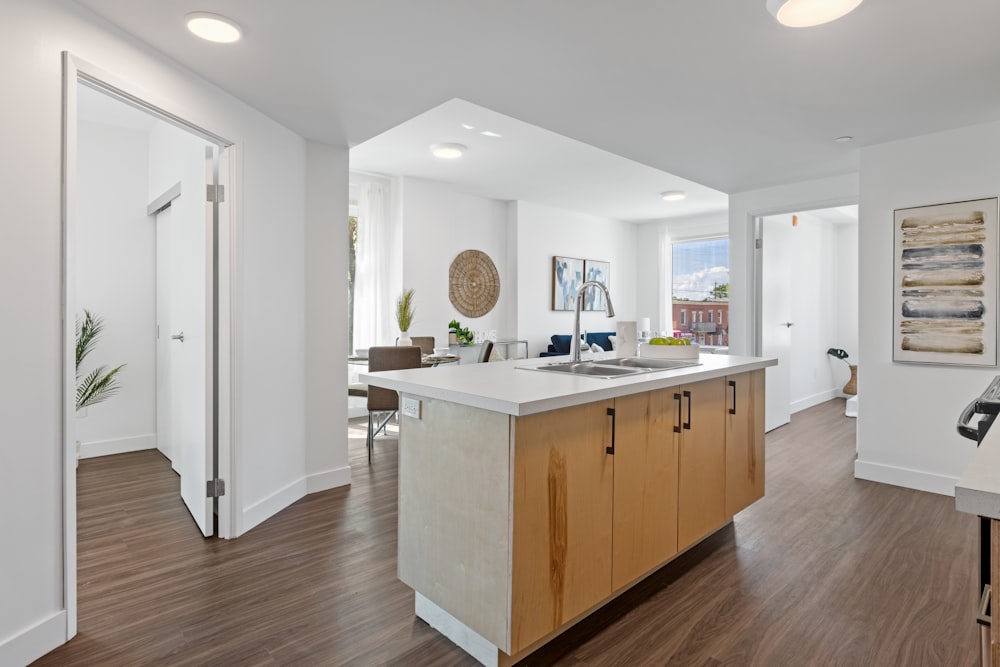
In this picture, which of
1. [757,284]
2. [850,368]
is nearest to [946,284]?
[757,284]

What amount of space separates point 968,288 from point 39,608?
4.92 m

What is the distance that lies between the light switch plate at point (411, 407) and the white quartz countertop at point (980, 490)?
1.51 m

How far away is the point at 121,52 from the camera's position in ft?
6.96

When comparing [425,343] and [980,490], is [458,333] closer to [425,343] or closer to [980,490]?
[425,343]

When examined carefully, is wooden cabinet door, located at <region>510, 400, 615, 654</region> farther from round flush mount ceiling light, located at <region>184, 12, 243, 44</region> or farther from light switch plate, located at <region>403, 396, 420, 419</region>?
round flush mount ceiling light, located at <region>184, 12, 243, 44</region>

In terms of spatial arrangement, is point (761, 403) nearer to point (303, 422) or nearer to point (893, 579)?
point (893, 579)

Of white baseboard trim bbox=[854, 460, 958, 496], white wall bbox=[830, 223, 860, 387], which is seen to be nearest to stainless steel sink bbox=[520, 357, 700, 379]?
white baseboard trim bbox=[854, 460, 958, 496]

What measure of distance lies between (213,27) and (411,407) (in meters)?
1.68

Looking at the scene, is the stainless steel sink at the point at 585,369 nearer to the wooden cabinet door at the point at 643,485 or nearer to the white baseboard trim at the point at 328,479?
the wooden cabinet door at the point at 643,485

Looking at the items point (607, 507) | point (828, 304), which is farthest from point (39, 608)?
point (828, 304)

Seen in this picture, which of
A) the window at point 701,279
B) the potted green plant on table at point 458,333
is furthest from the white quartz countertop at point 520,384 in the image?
the window at point 701,279

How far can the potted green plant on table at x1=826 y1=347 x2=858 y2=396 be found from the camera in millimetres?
6816

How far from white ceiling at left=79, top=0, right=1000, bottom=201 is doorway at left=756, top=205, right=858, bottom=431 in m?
1.97

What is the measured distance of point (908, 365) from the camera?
142 inches
